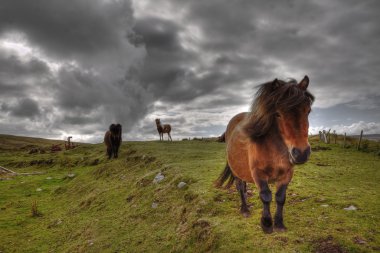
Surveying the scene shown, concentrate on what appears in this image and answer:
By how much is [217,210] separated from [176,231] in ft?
4.37

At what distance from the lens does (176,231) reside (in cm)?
753

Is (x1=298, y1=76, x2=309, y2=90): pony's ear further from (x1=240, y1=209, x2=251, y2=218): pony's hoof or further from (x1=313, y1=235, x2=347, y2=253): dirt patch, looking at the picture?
(x1=240, y1=209, x2=251, y2=218): pony's hoof

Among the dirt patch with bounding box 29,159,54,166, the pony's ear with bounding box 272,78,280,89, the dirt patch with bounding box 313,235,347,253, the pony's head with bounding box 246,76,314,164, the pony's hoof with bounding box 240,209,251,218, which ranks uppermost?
the pony's ear with bounding box 272,78,280,89

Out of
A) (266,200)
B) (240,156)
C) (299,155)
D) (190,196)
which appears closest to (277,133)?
(299,155)

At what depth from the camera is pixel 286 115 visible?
3721 millimetres

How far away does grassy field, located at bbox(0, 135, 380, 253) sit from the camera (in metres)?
5.55

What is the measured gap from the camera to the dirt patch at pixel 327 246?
4.87 meters

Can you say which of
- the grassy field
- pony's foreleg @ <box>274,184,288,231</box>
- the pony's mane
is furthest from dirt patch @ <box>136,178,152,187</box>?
the pony's mane

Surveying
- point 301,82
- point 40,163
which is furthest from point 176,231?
point 40,163

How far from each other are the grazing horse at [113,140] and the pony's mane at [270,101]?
21763mm

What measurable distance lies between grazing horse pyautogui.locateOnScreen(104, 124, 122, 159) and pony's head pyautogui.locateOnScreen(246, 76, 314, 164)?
2186cm

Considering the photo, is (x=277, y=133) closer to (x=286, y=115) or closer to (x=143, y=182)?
(x=286, y=115)

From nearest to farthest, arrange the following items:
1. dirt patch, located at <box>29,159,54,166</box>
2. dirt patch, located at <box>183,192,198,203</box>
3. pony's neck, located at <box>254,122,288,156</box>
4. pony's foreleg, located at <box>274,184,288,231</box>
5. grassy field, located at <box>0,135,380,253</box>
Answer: pony's neck, located at <box>254,122,288,156</box>
pony's foreleg, located at <box>274,184,288,231</box>
grassy field, located at <box>0,135,380,253</box>
dirt patch, located at <box>183,192,198,203</box>
dirt patch, located at <box>29,159,54,166</box>

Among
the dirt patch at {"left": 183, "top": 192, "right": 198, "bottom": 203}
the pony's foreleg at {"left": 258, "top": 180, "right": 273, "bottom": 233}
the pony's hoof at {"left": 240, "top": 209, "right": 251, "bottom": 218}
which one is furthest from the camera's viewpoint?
the dirt patch at {"left": 183, "top": 192, "right": 198, "bottom": 203}
